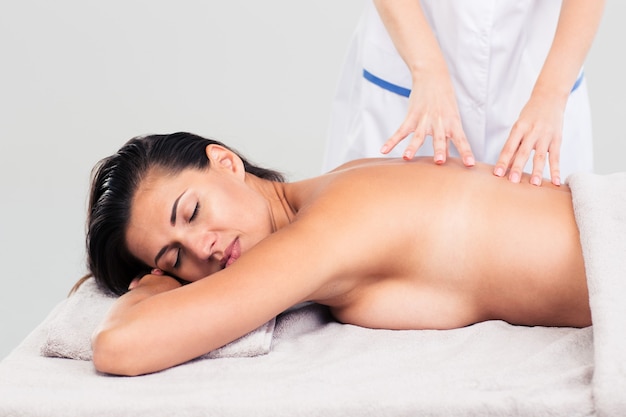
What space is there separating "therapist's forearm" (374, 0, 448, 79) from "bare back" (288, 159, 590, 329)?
0.28 m

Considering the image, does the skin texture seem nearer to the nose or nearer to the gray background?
the nose

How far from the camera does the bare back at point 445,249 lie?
171 cm

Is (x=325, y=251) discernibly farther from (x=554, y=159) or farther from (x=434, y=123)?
(x=554, y=159)

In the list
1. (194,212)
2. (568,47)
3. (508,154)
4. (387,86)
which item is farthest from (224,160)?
(568,47)

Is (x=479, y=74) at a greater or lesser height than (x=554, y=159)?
greater

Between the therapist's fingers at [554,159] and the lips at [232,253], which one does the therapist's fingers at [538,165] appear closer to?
the therapist's fingers at [554,159]

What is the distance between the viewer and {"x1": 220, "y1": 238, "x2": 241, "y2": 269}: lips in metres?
1.82

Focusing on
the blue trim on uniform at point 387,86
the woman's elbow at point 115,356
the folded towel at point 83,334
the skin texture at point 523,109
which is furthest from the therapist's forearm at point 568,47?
the woman's elbow at point 115,356

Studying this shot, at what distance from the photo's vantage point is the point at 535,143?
6.15 ft

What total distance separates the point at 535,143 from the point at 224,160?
0.65m

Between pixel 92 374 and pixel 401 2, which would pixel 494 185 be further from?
pixel 92 374

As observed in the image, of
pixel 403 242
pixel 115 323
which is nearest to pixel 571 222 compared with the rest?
pixel 403 242

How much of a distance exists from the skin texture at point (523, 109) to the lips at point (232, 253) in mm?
344

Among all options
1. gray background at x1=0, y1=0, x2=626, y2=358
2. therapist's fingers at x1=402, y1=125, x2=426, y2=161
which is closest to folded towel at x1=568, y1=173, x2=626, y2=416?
therapist's fingers at x1=402, y1=125, x2=426, y2=161
